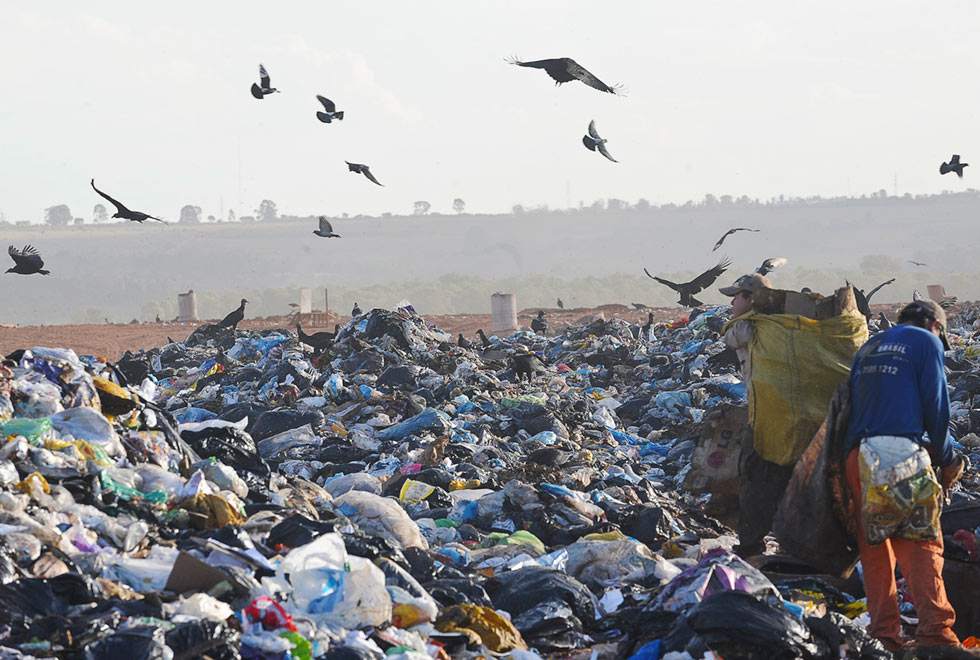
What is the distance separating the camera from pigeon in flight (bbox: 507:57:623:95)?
27.0ft

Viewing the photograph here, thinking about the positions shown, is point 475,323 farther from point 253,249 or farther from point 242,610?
point 253,249

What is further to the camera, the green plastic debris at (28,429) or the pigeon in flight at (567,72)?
the pigeon in flight at (567,72)

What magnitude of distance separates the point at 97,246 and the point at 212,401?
7062 centimetres

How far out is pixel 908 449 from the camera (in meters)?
3.94

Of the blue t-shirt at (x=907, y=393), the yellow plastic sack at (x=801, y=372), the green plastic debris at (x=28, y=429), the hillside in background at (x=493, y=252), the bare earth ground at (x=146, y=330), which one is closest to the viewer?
the blue t-shirt at (x=907, y=393)

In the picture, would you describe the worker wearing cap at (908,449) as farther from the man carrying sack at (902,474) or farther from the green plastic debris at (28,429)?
the green plastic debris at (28,429)

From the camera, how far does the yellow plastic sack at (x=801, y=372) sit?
16.5 ft

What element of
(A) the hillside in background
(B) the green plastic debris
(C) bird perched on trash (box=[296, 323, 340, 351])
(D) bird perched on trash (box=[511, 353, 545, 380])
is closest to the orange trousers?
(B) the green plastic debris

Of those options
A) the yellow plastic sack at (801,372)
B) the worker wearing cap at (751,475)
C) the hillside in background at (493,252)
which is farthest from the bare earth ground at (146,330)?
the hillside in background at (493,252)

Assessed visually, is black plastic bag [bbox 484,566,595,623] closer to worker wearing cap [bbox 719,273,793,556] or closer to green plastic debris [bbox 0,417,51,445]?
worker wearing cap [bbox 719,273,793,556]

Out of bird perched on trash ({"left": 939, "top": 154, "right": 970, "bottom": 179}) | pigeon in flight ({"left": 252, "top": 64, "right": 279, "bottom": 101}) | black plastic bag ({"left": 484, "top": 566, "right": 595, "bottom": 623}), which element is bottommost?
black plastic bag ({"left": 484, "top": 566, "right": 595, "bottom": 623})

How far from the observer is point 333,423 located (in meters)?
9.54

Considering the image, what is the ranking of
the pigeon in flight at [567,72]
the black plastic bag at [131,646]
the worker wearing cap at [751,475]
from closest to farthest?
the black plastic bag at [131,646] → the worker wearing cap at [751,475] → the pigeon in flight at [567,72]

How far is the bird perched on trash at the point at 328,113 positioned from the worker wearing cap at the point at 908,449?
8.37 metres
